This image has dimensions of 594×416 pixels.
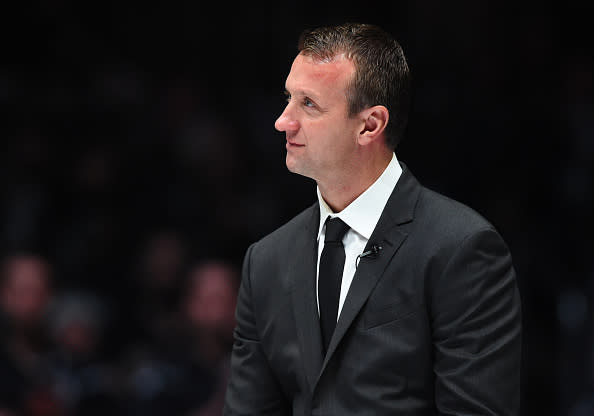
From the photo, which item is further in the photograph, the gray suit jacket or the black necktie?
the black necktie

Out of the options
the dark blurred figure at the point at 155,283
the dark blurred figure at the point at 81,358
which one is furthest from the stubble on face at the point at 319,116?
the dark blurred figure at the point at 155,283

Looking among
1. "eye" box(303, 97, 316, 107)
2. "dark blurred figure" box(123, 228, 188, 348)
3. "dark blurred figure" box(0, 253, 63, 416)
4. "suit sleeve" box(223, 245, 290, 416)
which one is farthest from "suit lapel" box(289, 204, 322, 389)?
"dark blurred figure" box(123, 228, 188, 348)

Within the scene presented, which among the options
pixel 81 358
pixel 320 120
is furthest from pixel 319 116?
pixel 81 358

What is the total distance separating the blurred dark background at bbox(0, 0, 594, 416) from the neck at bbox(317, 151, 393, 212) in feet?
7.96

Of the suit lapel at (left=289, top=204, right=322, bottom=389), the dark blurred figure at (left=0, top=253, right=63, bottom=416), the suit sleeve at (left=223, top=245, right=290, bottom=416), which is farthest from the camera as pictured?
the dark blurred figure at (left=0, top=253, right=63, bottom=416)

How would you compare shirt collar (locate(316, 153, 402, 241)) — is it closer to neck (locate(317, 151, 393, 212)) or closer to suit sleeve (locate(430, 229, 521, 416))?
neck (locate(317, 151, 393, 212))

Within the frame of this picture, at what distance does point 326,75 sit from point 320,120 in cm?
8

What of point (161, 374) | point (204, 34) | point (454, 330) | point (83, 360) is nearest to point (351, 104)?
point (454, 330)

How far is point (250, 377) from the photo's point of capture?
1.74 metres

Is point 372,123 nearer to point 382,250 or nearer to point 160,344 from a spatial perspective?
point 382,250

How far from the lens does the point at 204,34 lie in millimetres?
5965

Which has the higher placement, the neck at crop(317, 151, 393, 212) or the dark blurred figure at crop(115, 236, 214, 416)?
the neck at crop(317, 151, 393, 212)

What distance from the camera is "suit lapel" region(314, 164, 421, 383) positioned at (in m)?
1.59

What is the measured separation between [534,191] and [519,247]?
0.37 meters
